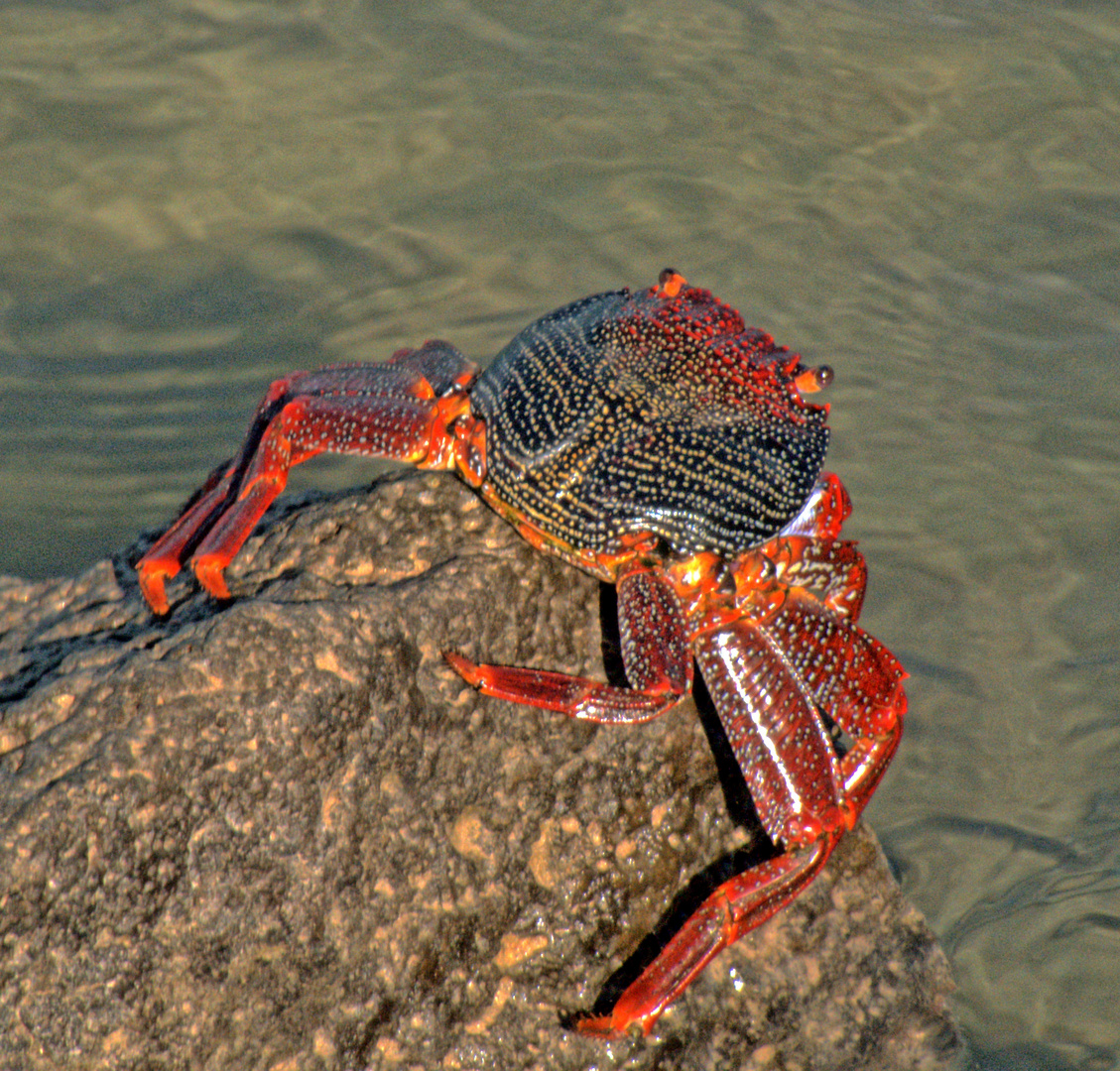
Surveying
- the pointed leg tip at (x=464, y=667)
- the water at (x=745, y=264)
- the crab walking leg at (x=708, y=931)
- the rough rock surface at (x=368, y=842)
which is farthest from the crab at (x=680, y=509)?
the water at (x=745, y=264)

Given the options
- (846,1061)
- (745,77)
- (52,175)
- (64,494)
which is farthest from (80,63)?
(846,1061)

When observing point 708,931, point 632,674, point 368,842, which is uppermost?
point 632,674

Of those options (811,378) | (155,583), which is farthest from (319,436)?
(811,378)

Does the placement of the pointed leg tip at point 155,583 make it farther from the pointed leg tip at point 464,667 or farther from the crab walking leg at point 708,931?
the crab walking leg at point 708,931

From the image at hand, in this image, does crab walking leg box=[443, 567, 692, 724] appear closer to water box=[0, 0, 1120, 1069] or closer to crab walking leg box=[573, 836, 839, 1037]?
crab walking leg box=[573, 836, 839, 1037]

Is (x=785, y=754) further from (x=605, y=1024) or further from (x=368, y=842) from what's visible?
(x=368, y=842)

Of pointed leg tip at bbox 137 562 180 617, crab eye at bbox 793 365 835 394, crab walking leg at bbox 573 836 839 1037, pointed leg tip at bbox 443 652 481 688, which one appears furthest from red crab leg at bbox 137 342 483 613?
crab walking leg at bbox 573 836 839 1037

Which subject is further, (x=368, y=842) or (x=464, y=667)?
(x=464, y=667)
